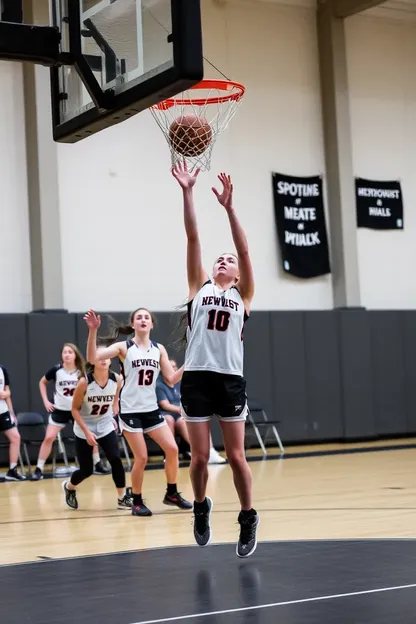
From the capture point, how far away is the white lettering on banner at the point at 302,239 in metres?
18.7

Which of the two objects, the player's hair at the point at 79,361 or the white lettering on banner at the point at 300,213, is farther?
the white lettering on banner at the point at 300,213

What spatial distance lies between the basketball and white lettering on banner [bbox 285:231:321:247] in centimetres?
1068

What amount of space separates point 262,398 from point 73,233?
4.40 metres

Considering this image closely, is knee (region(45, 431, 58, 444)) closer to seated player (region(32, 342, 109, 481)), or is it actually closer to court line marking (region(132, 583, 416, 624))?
seated player (region(32, 342, 109, 481))

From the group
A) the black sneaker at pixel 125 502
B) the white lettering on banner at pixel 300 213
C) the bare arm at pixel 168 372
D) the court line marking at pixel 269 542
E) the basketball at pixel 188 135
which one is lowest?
the black sneaker at pixel 125 502

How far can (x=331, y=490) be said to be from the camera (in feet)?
36.3

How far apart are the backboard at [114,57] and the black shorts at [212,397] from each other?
1.75 m

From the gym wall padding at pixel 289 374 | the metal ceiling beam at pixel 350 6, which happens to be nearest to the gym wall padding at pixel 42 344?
the gym wall padding at pixel 289 374

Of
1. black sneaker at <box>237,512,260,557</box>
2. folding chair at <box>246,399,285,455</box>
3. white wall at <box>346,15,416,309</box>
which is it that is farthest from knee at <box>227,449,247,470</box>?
white wall at <box>346,15,416,309</box>

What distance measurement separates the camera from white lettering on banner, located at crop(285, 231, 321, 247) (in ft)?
61.4

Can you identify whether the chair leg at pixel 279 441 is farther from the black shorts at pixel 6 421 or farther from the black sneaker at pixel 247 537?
the black sneaker at pixel 247 537

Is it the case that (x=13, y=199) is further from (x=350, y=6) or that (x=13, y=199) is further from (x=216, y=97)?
(x=216, y=97)

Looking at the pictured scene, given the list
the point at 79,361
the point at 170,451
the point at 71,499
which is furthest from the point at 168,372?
Result: the point at 79,361

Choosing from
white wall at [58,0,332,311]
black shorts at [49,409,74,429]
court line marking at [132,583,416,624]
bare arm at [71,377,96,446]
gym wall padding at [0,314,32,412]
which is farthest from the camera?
white wall at [58,0,332,311]
